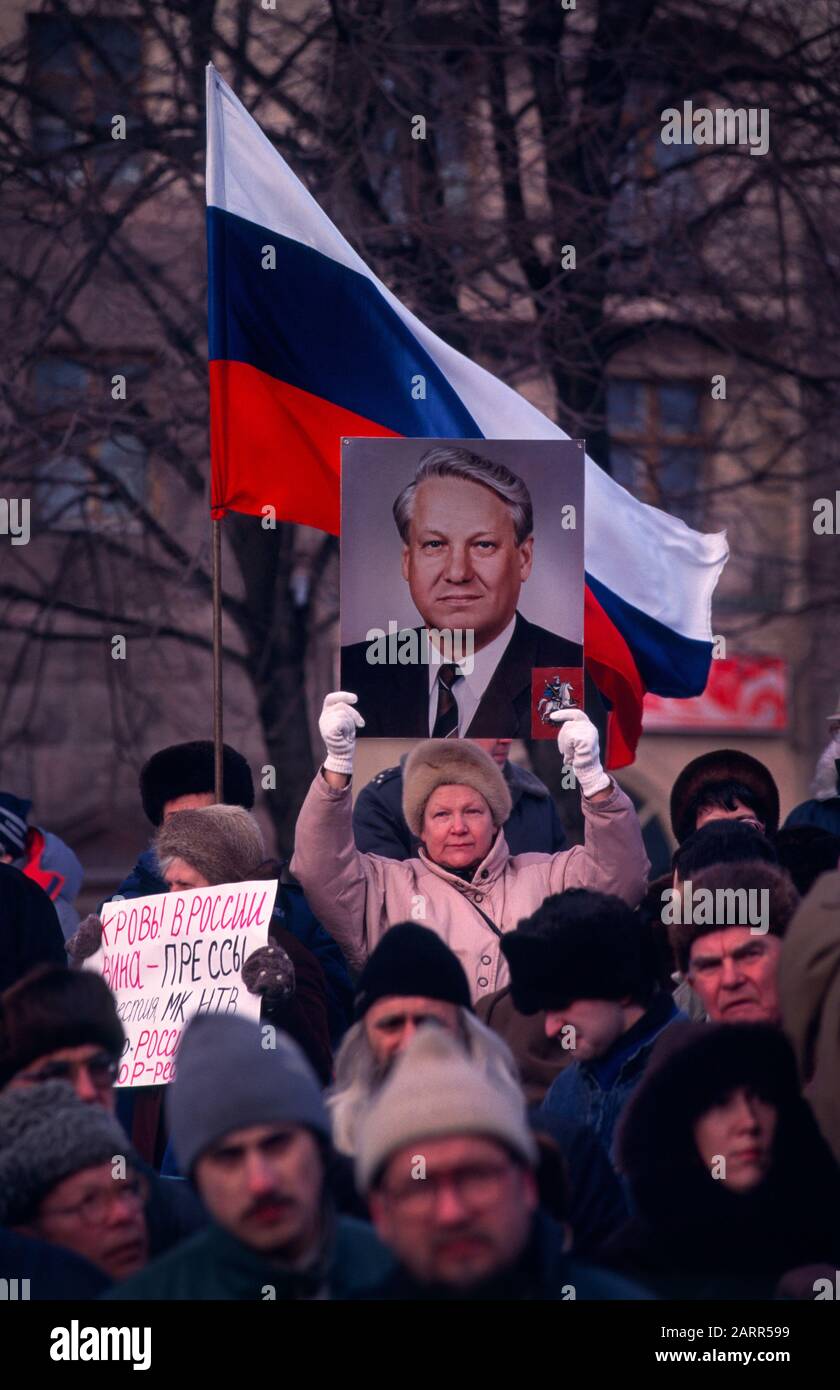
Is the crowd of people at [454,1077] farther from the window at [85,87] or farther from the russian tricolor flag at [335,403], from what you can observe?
the window at [85,87]

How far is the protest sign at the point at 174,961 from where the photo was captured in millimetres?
4812

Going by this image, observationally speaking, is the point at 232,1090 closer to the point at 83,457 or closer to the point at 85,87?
the point at 83,457

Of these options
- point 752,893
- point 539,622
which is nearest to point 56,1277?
point 752,893

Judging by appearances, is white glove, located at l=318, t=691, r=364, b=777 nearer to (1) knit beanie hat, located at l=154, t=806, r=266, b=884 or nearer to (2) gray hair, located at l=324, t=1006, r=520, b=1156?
(1) knit beanie hat, located at l=154, t=806, r=266, b=884

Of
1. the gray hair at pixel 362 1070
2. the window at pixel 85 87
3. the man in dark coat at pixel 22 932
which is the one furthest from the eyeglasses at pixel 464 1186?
the window at pixel 85 87

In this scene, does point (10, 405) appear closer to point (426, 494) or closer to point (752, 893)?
point (426, 494)

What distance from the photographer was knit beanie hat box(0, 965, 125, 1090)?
3.93 metres

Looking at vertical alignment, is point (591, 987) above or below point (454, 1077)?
above

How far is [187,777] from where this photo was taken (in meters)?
5.95

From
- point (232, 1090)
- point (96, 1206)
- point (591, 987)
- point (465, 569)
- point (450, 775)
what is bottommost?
point (96, 1206)

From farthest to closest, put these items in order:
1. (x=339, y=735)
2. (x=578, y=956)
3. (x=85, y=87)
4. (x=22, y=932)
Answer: (x=85, y=87)
(x=339, y=735)
(x=22, y=932)
(x=578, y=956)

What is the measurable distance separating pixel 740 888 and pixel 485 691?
114 centimetres

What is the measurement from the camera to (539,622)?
5.42 m

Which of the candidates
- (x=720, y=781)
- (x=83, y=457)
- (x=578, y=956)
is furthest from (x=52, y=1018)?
(x=83, y=457)
